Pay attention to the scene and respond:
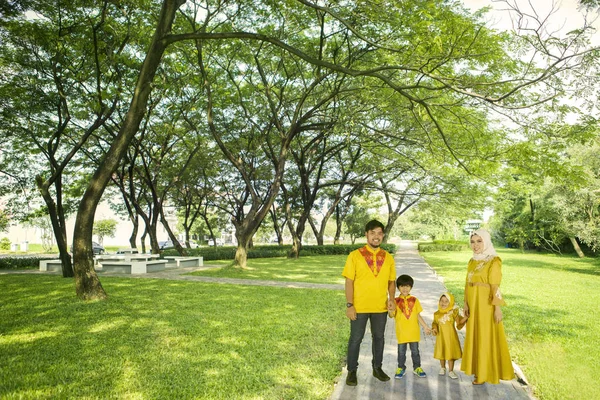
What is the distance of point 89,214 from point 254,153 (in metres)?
16.1

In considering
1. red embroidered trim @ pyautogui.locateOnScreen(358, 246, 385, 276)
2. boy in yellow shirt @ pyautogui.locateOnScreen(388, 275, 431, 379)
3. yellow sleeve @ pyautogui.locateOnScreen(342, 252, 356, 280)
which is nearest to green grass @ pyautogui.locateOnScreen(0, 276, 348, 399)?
boy in yellow shirt @ pyautogui.locateOnScreen(388, 275, 431, 379)

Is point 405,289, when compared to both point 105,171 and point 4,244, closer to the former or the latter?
point 105,171

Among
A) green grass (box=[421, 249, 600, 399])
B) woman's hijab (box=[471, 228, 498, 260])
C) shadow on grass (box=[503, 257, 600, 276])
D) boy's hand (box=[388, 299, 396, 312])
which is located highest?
woman's hijab (box=[471, 228, 498, 260])

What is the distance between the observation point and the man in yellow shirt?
413 cm

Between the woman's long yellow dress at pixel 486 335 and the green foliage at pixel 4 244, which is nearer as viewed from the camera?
the woman's long yellow dress at pixel 486 335

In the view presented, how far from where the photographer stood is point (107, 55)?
40.8 feet

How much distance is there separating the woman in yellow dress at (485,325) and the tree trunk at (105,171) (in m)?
7.71

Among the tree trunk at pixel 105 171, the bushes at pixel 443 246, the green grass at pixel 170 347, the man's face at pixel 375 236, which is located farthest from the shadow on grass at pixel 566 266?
the tree trunk at pixel 105 171

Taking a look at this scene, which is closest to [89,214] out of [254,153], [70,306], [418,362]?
[70,306]

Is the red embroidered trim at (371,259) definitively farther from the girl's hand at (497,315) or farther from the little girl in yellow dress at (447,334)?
the girl's hand at (497,315)

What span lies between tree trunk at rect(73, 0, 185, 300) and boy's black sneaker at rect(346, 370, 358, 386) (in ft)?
22.9

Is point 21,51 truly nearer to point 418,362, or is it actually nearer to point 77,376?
point 77,376

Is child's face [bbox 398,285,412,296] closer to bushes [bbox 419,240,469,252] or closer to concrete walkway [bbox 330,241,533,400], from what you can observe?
concrete walkway [bbox 330,241,533,400]

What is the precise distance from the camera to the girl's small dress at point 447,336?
438cm
